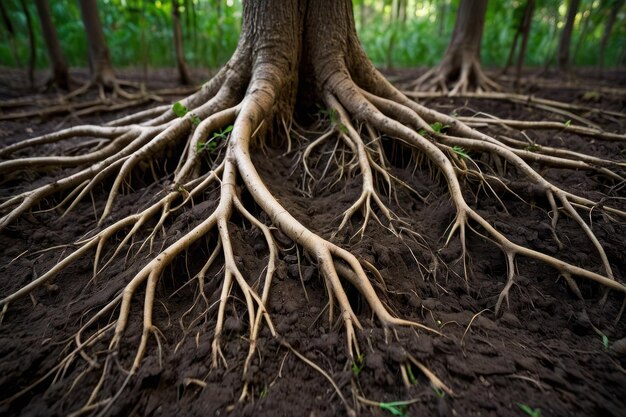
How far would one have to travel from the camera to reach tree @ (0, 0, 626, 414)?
4.91 feet

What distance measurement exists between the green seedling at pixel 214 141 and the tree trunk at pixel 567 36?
8.00 metres

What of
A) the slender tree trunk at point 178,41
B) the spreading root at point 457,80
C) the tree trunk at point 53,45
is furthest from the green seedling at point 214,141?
the tree trunk at point 53,45

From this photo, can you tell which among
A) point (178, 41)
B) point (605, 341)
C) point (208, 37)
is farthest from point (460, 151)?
point (208, 37)

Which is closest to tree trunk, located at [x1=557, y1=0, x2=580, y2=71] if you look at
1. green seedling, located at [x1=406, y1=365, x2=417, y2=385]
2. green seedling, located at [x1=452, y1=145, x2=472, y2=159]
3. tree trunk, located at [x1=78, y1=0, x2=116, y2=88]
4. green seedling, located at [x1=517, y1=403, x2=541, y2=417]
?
green seedling, located at [x1=452, y1=145, x2=472, y2=159]

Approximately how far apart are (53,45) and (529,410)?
723cm

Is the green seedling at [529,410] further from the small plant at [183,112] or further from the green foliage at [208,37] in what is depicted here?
the green foliage at [208,37]

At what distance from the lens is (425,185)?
92.3 inches

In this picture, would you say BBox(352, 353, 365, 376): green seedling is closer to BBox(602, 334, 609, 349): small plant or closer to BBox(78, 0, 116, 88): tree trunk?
BBox(602, 334, 609, 349): small plant

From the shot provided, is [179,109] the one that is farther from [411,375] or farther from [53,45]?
[53,45]

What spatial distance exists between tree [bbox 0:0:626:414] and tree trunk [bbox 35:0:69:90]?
3437 millimetres

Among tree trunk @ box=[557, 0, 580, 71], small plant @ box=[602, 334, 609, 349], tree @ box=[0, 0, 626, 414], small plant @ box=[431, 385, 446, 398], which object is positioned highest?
tree trunk @ box=[557, 0, 580, 71]

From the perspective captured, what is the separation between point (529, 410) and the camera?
1.13m

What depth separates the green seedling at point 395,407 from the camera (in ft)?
3.75

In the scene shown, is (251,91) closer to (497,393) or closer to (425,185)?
(425,185)
